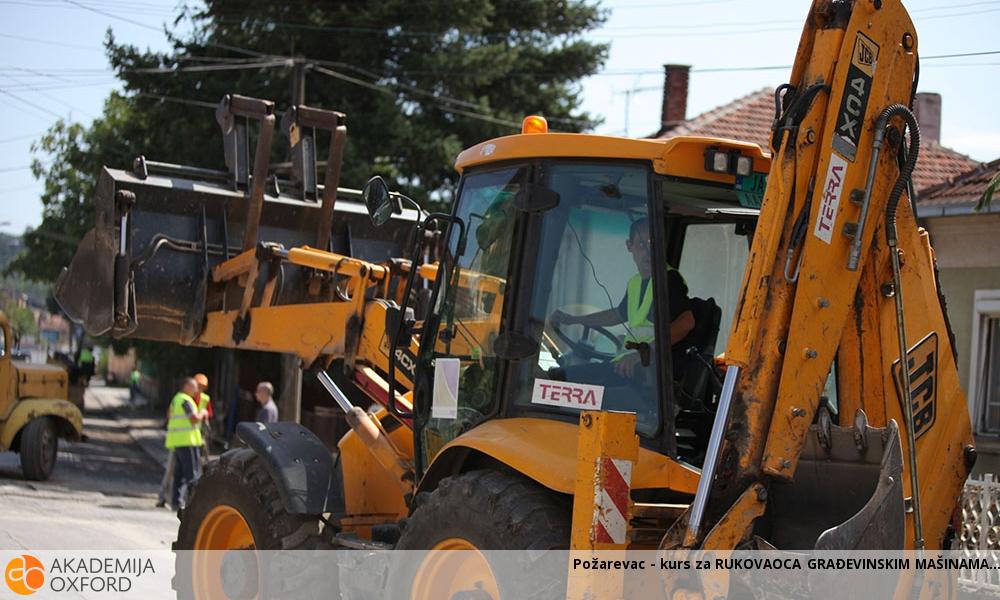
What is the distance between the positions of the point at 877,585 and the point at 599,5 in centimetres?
2029

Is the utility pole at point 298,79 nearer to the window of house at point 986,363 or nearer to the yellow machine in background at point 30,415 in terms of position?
the yellow machine in background at point 30,415

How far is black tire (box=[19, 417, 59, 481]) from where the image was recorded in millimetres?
16156

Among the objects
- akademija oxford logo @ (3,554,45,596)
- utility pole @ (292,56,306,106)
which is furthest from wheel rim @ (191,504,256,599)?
utility pole @ (292,56,306,106)

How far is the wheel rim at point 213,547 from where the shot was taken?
23.2 feet

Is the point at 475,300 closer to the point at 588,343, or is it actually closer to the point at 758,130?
the point at 588,343

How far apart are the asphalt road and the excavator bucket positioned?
2.91 m

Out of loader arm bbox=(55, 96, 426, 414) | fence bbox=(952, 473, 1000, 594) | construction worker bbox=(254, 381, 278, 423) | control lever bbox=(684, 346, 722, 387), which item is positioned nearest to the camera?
control lever bbox=(684, 346, 722, 387)

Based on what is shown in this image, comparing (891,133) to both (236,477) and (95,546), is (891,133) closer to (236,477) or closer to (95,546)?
(236,477)

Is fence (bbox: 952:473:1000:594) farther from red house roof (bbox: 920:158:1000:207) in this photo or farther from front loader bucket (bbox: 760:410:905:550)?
front loader bucket (bbox: 760:410:905:550)

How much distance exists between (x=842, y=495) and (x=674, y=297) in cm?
113

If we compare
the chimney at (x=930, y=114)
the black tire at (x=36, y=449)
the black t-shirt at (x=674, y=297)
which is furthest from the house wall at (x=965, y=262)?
the black tire at (x=36, y=449)

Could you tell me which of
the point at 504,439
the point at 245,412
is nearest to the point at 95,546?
the point at 504,439

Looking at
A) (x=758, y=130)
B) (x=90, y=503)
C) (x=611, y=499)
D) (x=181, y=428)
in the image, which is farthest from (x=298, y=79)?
(x=611, y=499)

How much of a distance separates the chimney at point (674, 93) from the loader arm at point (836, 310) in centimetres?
1947
